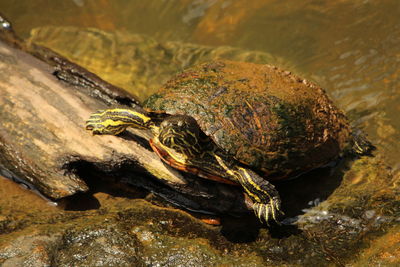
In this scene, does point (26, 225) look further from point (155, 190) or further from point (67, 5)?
point (67, 5)

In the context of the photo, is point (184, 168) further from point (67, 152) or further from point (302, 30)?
point (302, 30)

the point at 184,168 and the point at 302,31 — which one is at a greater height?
the point at 302,31

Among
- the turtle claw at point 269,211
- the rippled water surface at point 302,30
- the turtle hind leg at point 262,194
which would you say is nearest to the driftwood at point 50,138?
the turtle hind leg at point 262,194

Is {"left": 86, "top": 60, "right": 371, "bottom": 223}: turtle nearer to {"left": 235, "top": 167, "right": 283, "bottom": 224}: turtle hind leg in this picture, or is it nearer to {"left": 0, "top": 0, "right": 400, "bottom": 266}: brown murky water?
{"left": 235, "top": 167, "right": 283, "bottom": 224}: turtle hind leg

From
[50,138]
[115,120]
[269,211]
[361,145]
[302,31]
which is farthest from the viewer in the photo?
[302,31]

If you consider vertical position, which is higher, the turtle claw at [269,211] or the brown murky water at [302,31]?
the brown murky water at [302,31]

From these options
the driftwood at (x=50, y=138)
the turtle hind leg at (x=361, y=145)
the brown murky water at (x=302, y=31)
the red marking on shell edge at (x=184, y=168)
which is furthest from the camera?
the brown murky water at (x=302, y=31)

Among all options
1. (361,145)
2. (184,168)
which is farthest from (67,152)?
(361,145)

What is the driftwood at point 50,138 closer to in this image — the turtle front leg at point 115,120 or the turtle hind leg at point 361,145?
the turtle front leg at point 115,120
